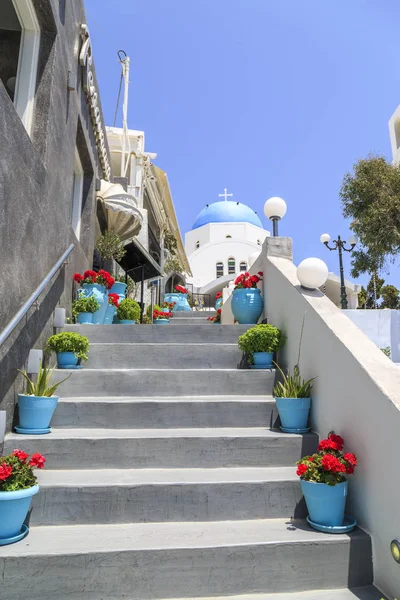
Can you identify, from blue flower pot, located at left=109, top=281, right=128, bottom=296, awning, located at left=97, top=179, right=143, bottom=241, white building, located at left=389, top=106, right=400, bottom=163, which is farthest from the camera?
white building, located at left=389, top=106, right=400, bottom=163

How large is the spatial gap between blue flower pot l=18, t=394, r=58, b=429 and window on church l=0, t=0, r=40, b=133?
2801mm

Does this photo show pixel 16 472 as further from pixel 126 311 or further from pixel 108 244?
pixel 108 244

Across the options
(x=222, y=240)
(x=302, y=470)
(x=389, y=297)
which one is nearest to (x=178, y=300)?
(x=302, y=470)

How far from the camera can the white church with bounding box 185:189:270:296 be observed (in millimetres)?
41188

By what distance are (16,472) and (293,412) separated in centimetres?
221

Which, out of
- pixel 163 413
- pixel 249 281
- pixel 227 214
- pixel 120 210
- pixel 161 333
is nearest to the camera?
pixel 163 413

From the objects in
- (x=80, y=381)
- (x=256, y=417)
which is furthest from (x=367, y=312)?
(x=80, y=381)

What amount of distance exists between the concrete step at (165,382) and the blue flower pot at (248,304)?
1559 mm

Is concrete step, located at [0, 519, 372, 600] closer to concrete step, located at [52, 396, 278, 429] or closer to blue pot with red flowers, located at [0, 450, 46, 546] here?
blue pot with red flowers, located at [0, 450, 46, 546]

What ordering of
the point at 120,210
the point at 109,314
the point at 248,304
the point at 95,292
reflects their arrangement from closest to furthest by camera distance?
the point at 248,304, the point at 95,292, the point at 109,314, the point at 120,210

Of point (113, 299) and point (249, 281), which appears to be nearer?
point (249, 281)

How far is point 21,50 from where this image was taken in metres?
4.41

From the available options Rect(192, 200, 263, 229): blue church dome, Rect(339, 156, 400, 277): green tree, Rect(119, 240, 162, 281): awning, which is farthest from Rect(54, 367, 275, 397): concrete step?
Rect(192, 200, 263, 229): blue church dome

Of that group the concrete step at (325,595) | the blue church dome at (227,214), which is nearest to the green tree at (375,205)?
the concrete step at (325,595)
